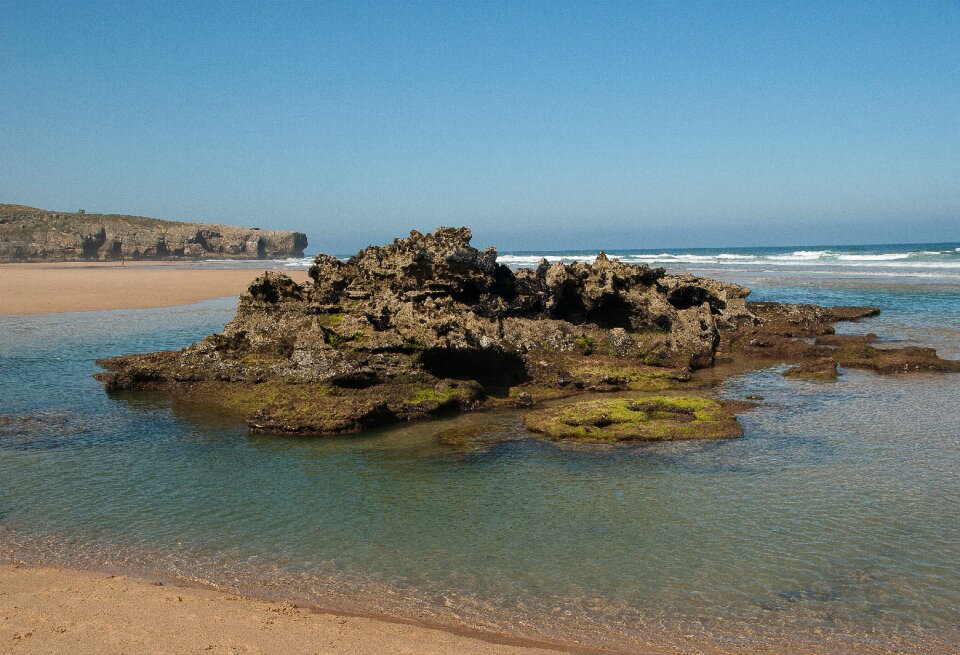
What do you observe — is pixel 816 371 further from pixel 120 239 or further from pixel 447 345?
pixel 120 239

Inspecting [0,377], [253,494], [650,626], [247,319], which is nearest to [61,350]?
[0,377]

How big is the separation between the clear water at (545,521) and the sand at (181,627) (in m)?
0.43

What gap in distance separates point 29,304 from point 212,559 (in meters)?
38.7

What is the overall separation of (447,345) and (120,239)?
11822 cm

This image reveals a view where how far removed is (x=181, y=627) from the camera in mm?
6836

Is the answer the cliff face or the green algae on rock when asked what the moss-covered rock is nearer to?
the green algae on rock

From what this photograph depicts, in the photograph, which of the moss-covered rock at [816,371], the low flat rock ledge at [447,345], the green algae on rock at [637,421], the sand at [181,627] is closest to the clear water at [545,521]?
the sand at [181,627]

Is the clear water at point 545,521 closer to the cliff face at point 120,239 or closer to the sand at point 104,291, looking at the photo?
the sand at point 104,291

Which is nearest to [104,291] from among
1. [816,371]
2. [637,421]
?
[637,421]

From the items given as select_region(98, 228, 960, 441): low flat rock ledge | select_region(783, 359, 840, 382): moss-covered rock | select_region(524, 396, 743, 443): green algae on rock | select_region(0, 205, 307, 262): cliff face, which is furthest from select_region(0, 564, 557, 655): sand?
select_region(0, 205, 307, 262): cliff face

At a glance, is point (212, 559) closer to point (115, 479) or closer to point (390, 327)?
point (115, 479)

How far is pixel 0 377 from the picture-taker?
1958 cm

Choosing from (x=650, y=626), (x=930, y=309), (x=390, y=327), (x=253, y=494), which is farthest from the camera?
(x=930, y=309)

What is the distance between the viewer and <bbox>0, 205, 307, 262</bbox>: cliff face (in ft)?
354
